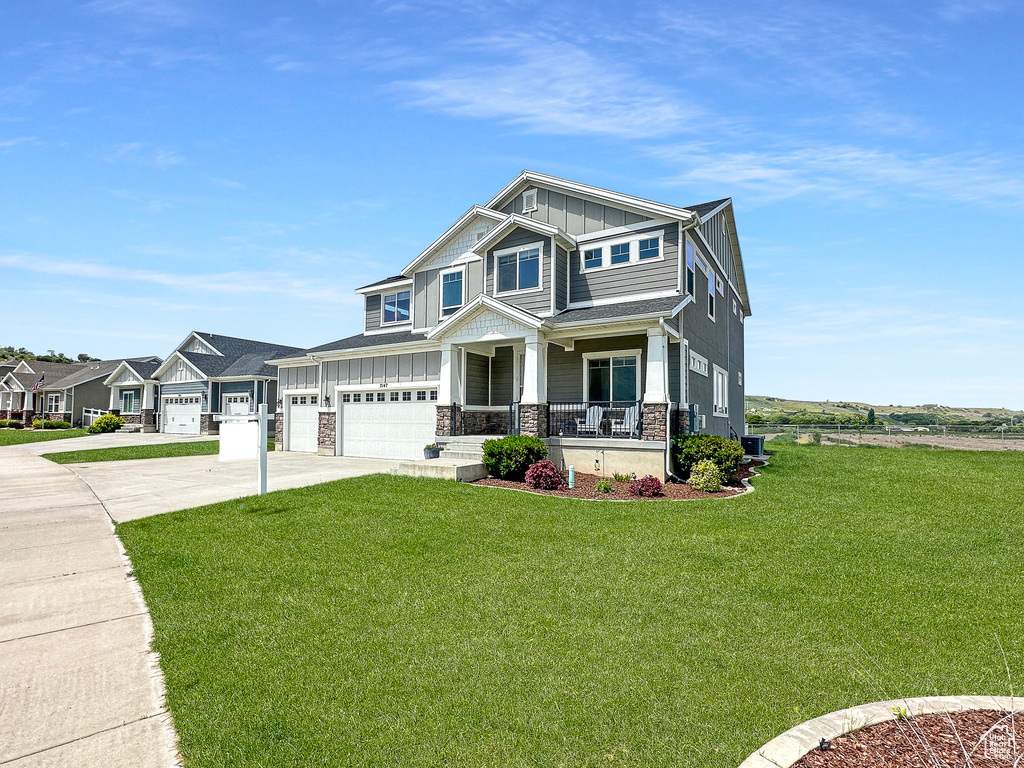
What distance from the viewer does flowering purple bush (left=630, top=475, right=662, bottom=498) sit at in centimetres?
1128

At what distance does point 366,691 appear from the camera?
3.49m

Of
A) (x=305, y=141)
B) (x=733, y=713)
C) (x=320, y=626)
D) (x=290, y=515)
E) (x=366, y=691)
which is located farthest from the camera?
(x=305, y=141)

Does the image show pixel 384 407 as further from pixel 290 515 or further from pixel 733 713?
pixel 733 713

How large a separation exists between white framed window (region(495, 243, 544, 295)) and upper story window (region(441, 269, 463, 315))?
207 cm

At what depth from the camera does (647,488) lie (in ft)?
37.1

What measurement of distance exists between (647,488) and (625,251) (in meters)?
7.50

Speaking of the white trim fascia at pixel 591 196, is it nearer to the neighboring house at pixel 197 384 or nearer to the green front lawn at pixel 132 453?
the green front lawn at pixel 132 453

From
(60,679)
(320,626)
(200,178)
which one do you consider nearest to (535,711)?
(320,626)

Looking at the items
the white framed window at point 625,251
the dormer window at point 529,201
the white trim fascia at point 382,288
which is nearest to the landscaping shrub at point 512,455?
the white framed window at point 625,251

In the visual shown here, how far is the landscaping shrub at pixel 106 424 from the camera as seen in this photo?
33406 millimetres

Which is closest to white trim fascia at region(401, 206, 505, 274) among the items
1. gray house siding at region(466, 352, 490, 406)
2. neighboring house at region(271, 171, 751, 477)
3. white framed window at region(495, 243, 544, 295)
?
neighboring house at region(271, 171, 751, 477)

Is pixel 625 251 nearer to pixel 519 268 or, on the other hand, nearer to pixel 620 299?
pixel 620 299

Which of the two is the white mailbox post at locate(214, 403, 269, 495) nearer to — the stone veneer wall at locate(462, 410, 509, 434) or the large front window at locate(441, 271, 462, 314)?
the stone veneer wall at locate(462, 410, 509, 434)

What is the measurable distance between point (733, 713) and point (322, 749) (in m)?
2.42
